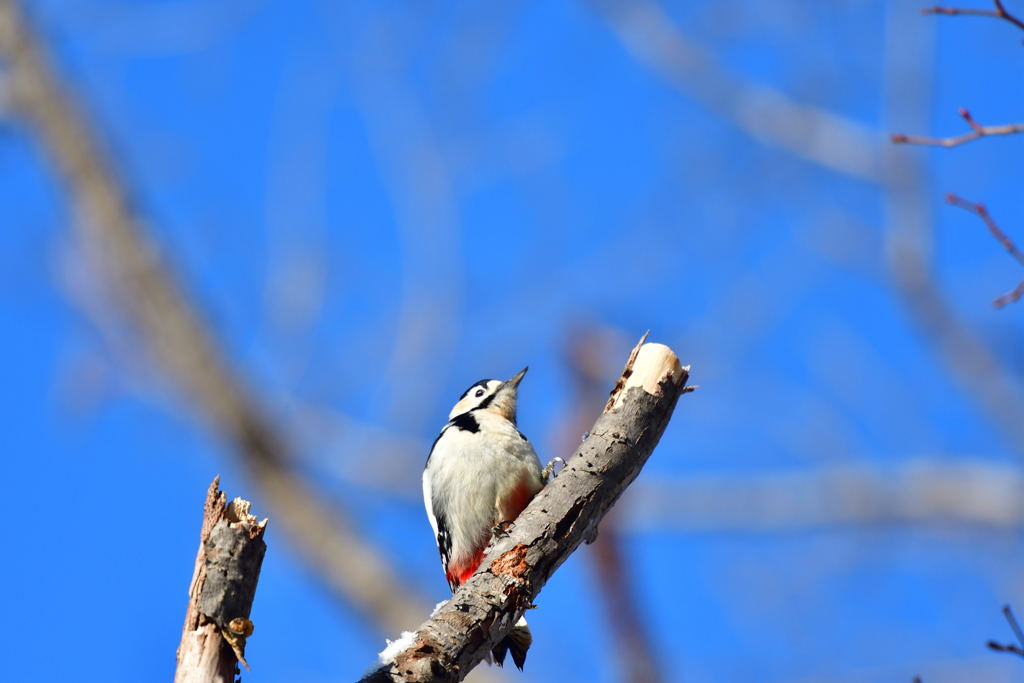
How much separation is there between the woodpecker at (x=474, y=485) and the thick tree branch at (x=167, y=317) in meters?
5.60

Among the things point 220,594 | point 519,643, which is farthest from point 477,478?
point 220,594

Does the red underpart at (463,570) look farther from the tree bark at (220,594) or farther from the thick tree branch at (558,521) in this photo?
the tree bark at (220,594)

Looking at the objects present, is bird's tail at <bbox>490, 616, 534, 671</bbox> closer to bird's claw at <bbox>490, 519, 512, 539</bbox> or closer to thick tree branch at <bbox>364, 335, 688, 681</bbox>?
bird's claw at <bbox>490, 519, 512, 539</bbox>

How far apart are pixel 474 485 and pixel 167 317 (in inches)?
263

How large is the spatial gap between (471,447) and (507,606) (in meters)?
1.18

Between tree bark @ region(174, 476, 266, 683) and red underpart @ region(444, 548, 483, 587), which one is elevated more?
red underpart @ region(444, 548, 483, 587)

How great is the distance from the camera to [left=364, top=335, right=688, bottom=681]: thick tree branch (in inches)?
105

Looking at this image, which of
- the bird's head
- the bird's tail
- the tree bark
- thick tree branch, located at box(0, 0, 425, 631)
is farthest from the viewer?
thick tree branch, located at box(0, 0, 425, 631)

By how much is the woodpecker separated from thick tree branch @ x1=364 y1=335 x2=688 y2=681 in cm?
76

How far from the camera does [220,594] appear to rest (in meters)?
2.18

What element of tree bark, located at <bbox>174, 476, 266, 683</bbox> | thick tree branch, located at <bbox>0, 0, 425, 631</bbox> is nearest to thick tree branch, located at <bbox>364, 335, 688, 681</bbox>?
tree bark, located at <bbox>174, 476, 266, 683</bbox>

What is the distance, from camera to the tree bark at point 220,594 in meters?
2.18

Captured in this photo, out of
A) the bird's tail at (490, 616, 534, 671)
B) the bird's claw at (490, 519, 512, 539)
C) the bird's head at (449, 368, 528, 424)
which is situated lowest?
the bird's tail at (490, 616, 534, 671)

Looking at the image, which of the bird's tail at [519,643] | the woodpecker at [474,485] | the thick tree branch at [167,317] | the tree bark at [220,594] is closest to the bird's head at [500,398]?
the woodpecker at [474,485]
